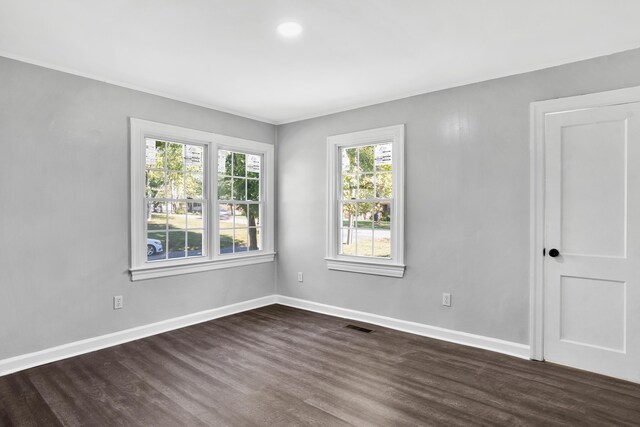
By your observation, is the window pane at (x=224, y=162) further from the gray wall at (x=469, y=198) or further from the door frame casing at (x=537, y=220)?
the door frame casing at (x=537, y=220)

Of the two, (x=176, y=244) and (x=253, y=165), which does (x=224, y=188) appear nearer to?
(x=253, y=165)

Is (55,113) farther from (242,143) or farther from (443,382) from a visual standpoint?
(443,382)

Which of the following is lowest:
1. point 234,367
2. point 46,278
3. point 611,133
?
point 234,367

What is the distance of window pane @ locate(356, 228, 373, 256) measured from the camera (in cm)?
450

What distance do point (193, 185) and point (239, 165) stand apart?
2.47 ft

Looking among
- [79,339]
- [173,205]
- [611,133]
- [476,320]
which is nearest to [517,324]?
[476,320]

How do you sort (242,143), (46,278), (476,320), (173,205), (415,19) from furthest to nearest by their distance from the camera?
(242,143)
(173,205)
(476,320)
(46,278)
(415,19)

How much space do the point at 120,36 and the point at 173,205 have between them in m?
1.89

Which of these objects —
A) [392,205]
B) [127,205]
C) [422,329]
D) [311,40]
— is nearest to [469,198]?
[392,205]

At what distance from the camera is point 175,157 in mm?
4258

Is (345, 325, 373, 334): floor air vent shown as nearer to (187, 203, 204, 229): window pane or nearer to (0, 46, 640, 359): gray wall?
(0, 46, 640, 359): gray wall

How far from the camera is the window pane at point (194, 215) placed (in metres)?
4.37

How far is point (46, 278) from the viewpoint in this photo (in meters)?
3.27

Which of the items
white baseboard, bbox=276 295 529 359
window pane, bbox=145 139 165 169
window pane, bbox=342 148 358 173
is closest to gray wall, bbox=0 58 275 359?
window pane, bbox=145 139 165 169
